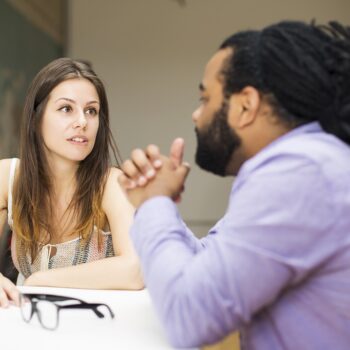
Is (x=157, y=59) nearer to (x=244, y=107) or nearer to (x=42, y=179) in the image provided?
(x=42, y=179)

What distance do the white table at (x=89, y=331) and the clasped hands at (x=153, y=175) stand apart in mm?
218

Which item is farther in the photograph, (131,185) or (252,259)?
(131,185)

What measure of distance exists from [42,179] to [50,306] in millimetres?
623

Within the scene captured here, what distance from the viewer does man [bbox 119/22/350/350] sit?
618 mm

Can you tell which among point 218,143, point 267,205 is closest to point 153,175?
point 218,143

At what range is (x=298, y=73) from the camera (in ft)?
2.30

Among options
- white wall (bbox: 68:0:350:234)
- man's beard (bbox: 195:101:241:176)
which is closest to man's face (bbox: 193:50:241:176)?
man's beard (bbox: 195:101:241:176)

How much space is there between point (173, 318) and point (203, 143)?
290 mm

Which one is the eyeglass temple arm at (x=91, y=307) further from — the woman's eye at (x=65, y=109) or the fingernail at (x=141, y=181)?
the woman's eye at (x=65, y=109)

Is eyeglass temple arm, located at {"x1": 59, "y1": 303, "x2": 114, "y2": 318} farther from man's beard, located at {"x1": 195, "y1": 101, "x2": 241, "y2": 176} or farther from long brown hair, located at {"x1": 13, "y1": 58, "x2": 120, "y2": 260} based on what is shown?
long brown hair, located at {"x1": 13, "y1": 58, "x2": 120, "y2": 260}

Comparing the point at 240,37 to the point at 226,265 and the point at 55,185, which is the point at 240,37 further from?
the point at 55,185

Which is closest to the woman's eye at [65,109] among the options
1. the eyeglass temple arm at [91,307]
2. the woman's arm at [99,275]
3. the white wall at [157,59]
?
the woman's arm at [99,275]

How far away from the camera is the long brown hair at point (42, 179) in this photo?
4.66 ft

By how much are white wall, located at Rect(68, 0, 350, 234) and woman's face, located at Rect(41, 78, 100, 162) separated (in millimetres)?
2566
